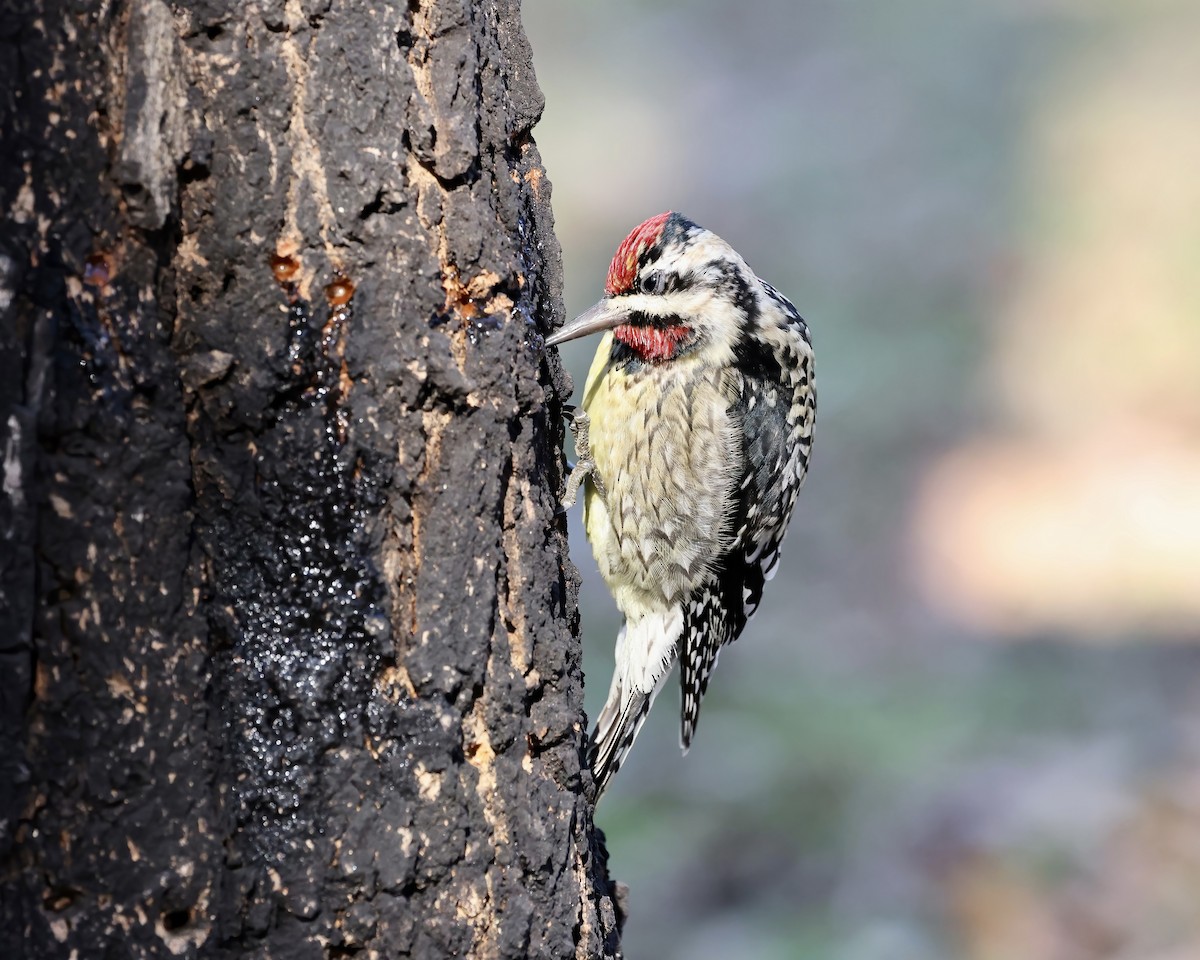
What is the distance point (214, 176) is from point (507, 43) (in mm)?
548

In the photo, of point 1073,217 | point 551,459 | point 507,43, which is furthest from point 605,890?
point 1073,217

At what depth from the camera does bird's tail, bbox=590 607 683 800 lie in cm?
305

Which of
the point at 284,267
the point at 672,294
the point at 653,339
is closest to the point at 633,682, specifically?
the point at 653,339

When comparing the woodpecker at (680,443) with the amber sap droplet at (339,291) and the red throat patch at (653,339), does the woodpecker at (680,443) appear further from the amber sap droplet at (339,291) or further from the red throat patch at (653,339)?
the amber sap droplet at (339,291)

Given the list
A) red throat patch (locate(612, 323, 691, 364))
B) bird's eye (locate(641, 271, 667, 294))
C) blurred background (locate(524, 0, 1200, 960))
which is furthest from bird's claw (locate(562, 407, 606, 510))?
blurred background (locate(524, 0, 1200, 960))

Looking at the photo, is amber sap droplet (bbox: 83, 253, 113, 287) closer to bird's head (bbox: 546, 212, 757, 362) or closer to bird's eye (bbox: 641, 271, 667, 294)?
bird's head (bbox: 546, 212, 757, 362)

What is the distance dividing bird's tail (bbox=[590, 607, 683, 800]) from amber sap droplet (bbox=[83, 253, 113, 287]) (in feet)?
→ 5.88

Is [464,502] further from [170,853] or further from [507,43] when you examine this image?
[507,43]

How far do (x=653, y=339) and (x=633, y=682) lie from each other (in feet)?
2.69

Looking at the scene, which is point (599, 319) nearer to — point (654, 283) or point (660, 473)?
point (654, 283)

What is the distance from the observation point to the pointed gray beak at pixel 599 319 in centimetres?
259

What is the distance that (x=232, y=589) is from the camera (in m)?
1.59

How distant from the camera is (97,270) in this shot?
4.78ft

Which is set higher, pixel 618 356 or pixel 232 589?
pixel 618 356
